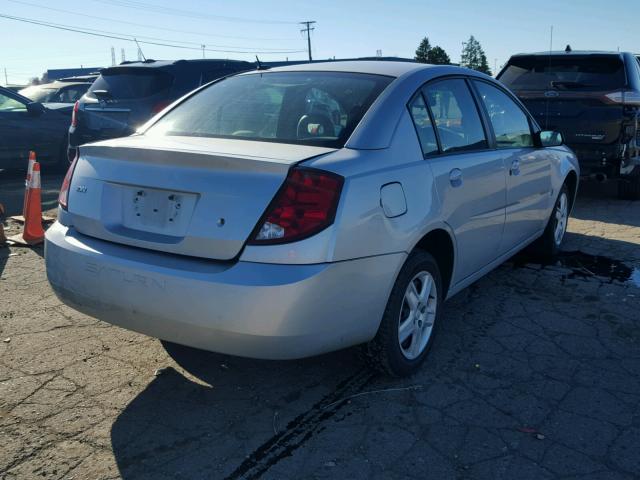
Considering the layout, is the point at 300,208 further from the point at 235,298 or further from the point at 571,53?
the point at 571,53

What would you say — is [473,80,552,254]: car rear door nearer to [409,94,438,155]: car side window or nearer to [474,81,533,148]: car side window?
[474,81,533,148]: car side window

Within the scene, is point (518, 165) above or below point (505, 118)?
below

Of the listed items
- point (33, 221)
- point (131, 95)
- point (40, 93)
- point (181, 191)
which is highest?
point (40, 93)

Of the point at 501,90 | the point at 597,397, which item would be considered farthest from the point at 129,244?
the point at 501,90

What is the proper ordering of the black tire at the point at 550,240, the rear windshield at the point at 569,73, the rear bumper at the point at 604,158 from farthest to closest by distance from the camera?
the rear windshield at the point at 569,73, the rear bumper at the point at 604,158, the black tire at the point at 550,240

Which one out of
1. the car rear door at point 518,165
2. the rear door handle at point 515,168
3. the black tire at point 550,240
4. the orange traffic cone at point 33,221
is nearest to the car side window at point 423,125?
the car rear door at point 518,165

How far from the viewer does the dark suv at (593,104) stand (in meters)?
7.50

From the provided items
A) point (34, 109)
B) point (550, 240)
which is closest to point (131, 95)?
point (34, 109)

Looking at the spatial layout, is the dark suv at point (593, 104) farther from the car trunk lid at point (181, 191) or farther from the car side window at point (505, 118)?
the car trunk lid at point (181, 191)

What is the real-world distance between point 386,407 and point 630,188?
677 cm

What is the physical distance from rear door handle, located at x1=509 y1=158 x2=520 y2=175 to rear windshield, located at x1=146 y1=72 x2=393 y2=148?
4.33 feet

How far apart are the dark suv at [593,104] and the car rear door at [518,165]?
2.95 metres

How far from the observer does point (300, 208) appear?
263 cm

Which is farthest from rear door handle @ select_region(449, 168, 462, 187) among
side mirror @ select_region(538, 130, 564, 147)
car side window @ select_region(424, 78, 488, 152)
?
side mirror @ select_region(538, 130, 564, 147)
